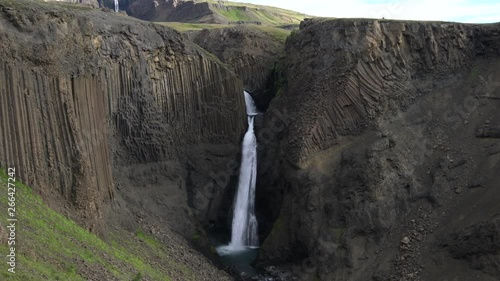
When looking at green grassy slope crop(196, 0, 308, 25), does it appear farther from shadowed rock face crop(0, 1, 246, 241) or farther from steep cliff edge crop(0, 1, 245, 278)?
shadowed rock face crop(0, 1, 246, 241)

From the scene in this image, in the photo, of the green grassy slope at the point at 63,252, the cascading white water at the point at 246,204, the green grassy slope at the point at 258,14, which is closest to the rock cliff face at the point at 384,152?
the cascading white water at the point at 246,204

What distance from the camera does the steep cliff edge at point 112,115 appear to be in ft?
71.0

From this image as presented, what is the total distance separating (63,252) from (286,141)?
20.5m

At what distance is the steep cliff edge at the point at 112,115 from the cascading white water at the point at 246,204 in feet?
3.59

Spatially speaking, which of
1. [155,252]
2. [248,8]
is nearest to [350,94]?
[155,252]

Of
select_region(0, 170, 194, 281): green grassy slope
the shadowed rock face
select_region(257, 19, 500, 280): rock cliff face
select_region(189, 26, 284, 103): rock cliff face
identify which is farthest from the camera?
select_region(189, 26, 284, 103): rock cliff face

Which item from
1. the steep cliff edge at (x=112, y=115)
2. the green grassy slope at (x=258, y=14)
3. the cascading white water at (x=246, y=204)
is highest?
the green grassy slope at (x=258, y=14)

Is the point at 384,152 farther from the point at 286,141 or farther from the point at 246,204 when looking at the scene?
the point at 246,204

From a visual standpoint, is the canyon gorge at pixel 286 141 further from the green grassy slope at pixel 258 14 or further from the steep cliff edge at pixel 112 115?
the green grassy slope at pixel 258 14

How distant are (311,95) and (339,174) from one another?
6.41 m

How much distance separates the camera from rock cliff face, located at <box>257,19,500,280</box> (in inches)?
1129

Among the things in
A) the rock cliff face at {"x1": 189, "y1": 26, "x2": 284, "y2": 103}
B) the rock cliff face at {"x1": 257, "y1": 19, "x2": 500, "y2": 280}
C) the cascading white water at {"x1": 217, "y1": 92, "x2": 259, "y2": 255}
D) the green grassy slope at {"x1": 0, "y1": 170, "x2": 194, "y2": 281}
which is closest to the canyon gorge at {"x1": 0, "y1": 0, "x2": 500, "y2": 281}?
the rock cliff face at {"x1": 257, "y1": 19, "x2": 500, "y2": 280}

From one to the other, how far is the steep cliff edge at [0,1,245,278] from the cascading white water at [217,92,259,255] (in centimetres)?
110

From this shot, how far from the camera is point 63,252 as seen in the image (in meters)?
18.3
